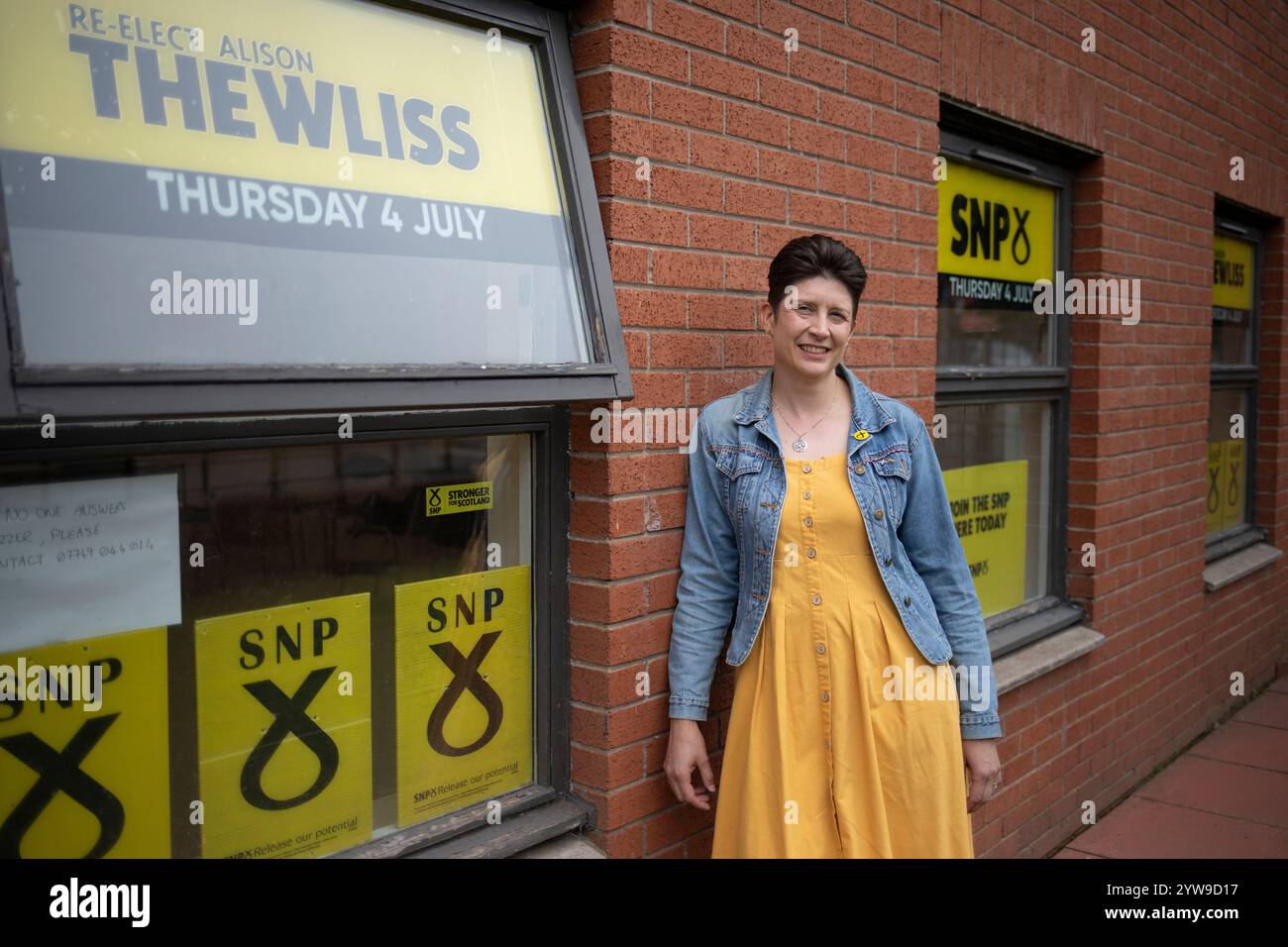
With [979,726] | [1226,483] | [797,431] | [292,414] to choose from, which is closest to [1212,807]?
[1226,483]

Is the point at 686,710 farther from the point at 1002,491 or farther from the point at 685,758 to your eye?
the point at 1002,491

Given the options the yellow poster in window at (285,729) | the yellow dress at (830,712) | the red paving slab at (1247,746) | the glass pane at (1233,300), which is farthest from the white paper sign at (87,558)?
the glass pane at (1233,300)

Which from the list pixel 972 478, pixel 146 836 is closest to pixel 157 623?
pixel 146 836

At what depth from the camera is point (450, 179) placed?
2443 mm

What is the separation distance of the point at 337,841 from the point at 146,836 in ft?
1.36

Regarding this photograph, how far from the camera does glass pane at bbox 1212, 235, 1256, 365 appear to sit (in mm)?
6598

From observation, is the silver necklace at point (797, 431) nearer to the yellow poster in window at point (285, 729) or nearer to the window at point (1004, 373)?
the yellow poster in window at point (285, 729)

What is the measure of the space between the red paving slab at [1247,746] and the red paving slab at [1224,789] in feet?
0.30

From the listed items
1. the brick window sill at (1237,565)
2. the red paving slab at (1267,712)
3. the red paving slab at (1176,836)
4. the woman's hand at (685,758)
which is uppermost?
the woman's hand at (685,758)

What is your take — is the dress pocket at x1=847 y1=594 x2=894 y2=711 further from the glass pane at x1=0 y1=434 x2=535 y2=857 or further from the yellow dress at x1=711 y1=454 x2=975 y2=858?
the glass pane at x1=0 y1=434 x2=535 y2=857

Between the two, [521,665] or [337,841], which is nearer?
[337,841]

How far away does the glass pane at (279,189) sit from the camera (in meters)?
1.84

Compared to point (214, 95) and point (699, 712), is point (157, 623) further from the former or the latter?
point (699, 712)

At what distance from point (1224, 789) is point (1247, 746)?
760mm
